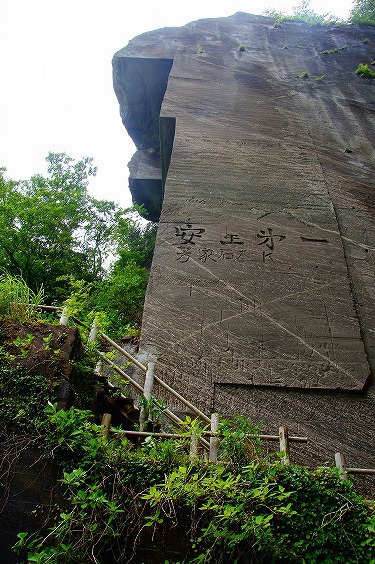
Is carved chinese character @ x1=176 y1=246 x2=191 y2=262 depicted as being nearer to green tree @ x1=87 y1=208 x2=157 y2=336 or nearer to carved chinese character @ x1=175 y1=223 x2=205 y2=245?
carved chinese character @ x1=175 y1=223 x2=205 y2=245

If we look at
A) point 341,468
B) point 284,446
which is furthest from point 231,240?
point 341,468

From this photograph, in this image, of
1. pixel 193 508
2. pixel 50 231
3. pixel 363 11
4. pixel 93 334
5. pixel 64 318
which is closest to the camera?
pixel 193 508

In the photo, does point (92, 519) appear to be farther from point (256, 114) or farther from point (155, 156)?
point (155, 156)

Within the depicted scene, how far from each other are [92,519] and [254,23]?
15.4 metres

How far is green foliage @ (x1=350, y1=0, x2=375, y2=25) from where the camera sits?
1658 centimetres

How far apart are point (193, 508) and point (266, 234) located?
541cm

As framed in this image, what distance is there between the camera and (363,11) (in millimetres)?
17875

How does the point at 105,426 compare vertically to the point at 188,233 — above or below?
below

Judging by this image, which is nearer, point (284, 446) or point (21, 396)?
point (21, 396)

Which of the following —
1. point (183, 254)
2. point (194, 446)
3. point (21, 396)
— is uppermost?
point (183, 254)

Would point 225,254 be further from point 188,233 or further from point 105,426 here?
point 105,426

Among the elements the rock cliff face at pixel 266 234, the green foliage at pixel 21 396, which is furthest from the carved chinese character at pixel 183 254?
the green foliage at pixel 21 396

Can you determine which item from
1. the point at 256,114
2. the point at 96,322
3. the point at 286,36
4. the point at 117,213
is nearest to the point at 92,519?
the point at 96,322

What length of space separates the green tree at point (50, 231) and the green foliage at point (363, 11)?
10.9 meters
